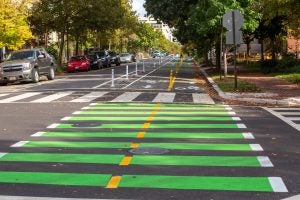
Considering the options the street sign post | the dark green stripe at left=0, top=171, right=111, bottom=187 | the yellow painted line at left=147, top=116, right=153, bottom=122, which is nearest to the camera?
the dark green stripe at left=0, top=171, right=111, bottom=187

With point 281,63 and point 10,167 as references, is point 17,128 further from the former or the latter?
point 281,63

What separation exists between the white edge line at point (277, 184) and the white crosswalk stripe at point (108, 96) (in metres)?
10.4

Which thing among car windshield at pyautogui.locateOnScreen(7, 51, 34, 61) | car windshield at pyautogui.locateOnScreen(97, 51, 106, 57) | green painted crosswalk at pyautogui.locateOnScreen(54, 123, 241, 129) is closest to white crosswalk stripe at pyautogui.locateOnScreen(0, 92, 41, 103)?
green painted crosswalk at pyautogui.locateOnScreen(54, 123, 241, 129)

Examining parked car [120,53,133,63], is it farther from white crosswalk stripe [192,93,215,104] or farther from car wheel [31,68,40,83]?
white crosswalk stripe [192,93,215,104]

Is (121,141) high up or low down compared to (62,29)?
down

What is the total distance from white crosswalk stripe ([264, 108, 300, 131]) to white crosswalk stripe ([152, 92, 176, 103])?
373 centimetres

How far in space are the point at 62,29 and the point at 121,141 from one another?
37001 mm

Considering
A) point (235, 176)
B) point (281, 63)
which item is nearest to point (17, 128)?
point (235, 176)

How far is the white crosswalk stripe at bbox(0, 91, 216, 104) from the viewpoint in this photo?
58.1 ft

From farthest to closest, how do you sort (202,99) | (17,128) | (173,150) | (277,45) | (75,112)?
(277,45) → (202,99) → (75,112) → (17,128) → (173,150)

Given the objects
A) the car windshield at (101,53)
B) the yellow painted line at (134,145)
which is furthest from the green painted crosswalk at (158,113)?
the car windshield at (101,53)

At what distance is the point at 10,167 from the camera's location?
25.1 ft

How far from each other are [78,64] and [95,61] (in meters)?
4.36

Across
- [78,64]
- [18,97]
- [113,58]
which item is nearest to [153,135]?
[18,97]
